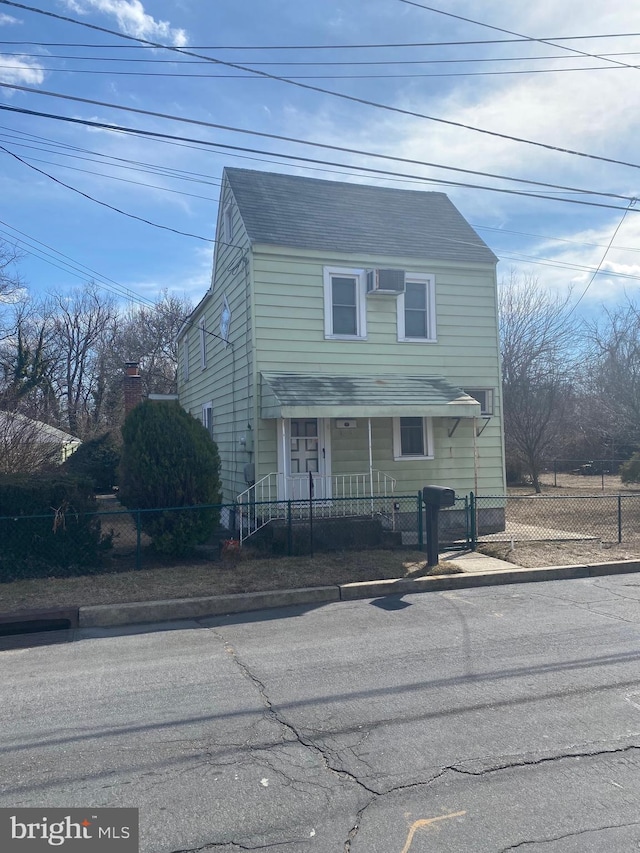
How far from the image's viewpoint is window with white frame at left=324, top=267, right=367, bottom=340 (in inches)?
540

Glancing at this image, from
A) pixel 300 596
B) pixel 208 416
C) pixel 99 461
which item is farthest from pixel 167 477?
pixel 99 461

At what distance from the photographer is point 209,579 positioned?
9398mm

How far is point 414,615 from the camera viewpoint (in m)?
8.09

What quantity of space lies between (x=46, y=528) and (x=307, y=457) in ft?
17.5

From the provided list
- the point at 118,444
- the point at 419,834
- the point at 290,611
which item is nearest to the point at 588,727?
the point at 419,834

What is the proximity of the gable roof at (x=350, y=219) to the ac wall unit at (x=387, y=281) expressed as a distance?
2.19 ft

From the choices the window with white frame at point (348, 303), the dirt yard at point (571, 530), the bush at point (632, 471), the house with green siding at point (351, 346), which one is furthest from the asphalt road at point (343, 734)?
the bush at point (632, 471)

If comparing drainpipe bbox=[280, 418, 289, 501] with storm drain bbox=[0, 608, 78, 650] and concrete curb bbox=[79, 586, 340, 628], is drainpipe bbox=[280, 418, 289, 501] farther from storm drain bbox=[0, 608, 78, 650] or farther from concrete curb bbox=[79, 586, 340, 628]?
storm drain bbox=[0, 608, 78, 650]

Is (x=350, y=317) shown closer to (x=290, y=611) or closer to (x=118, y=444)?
(x=290, y=611)

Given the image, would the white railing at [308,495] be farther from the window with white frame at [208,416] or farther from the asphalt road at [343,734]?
the asphalt road at [343,734]

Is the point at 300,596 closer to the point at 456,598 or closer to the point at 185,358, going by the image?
the point at 456,598

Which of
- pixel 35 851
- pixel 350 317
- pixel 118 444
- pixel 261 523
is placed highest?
pixel 350 317

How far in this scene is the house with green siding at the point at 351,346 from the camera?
1293 centimetres

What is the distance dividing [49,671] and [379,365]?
30.0 feet
